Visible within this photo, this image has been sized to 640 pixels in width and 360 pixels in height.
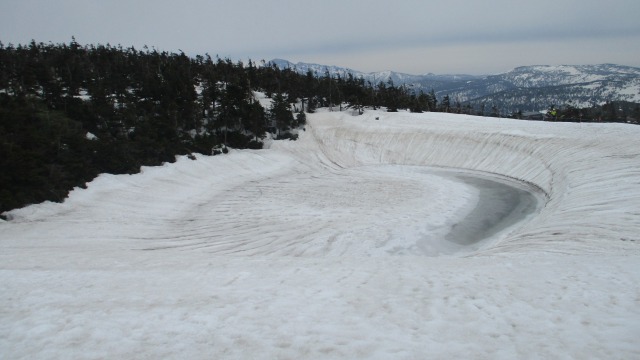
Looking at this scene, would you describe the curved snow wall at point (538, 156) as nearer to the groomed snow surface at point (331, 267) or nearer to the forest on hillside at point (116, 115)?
the groomed snow surface at point (331, 267)

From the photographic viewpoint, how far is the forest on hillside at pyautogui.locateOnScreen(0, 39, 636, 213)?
28812 mm

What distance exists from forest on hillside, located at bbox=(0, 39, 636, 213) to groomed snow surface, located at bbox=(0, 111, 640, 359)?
7.83 feet

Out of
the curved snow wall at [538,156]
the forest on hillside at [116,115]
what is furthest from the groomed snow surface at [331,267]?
the forest on hillside at [116,115]

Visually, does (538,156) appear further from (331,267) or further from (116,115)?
(116,115)

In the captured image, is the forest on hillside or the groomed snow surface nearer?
the groomed snow surface

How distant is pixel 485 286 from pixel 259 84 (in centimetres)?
9385

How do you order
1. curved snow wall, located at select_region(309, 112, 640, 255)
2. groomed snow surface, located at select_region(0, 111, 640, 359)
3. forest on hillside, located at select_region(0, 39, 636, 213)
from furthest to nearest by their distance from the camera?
forest on hillside, located at select_region(0, 39, 636, 213) → curved snow wall, located at select_region(309, 112, 640, 255) → groomed snow surface, located at select_region(0, 111, 640, 359)

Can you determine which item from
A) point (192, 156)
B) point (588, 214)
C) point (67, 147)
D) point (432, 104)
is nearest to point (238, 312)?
point (588, 214)

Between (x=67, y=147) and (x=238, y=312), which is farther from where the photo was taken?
(x=67, y=147)

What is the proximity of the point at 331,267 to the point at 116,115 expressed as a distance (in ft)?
151

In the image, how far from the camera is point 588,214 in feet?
72.3

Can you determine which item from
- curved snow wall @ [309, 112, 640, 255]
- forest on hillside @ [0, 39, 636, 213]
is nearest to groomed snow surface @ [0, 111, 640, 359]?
curved snow wall @ [309, 112, 640, 255]

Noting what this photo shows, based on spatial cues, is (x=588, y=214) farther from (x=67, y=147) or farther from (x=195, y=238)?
(x=67, y=147)

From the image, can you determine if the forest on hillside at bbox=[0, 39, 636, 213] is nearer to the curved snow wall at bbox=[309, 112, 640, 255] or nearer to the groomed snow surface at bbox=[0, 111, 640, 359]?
the groomed snow surface at bbox=[0, 111, 640, 359]
